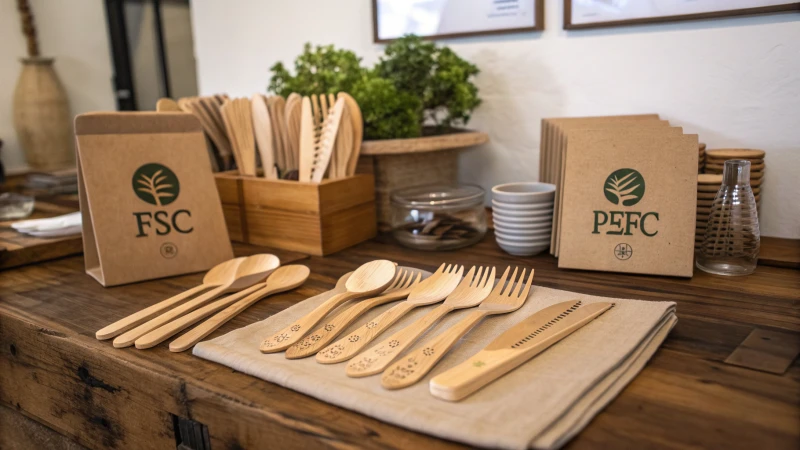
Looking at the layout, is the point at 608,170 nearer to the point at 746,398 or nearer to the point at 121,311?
the point at 746,398

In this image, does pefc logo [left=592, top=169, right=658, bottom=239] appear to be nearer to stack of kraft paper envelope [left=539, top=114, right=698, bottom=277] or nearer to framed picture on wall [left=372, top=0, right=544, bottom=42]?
stack of kraft paper envelope [left=539, top=114, right=698, bottom=277]

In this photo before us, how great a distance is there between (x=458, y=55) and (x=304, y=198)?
1.77ft

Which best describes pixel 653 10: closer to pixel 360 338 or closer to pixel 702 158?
pixel 702 158

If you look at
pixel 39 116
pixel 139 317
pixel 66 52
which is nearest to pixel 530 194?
pixel 139 317

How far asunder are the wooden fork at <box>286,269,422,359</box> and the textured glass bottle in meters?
0.43

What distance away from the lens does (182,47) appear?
3350mm

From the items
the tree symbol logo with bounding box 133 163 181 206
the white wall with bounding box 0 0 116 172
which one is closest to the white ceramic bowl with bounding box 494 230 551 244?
the tree symbol logo with bounding box 133 163 181 206

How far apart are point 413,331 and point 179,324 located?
0.95 ft

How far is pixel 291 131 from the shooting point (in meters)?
1.13

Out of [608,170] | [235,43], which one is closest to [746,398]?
[608,170]

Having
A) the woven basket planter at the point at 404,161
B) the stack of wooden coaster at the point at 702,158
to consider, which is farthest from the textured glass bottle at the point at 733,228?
the woven basket planter at the point at 404,161

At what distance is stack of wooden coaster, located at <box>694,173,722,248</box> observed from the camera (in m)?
0.92

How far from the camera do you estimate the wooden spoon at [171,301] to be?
0.73 meters

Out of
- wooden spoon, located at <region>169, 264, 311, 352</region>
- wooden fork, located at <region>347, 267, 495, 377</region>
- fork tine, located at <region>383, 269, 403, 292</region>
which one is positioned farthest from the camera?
fork tine, located at <region>383, 269, 403, 292</region>
